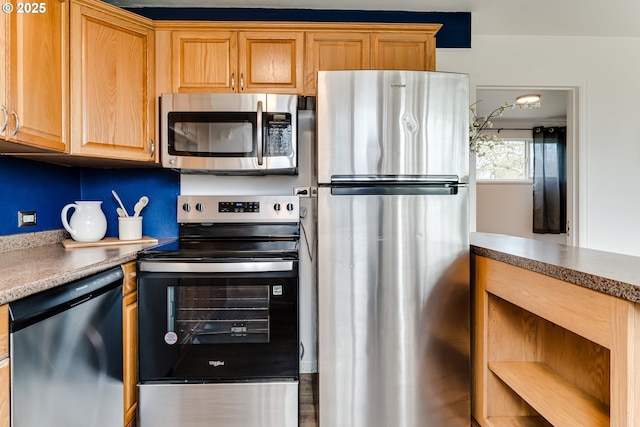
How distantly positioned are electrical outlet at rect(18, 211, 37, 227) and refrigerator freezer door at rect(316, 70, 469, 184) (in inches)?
61.6

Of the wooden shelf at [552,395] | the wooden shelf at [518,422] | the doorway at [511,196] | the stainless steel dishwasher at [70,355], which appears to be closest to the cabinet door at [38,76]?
the stainless steel dishwasher at [70,355]

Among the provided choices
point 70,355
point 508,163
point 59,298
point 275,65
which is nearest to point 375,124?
point 275,65

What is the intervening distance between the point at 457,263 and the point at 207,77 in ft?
5.52

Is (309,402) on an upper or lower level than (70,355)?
lower

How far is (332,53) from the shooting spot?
2.02 meters

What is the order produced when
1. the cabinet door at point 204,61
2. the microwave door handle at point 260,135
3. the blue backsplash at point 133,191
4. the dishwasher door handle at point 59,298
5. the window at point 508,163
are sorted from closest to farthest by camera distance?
the dishwasher door handle at point 59,298 < the microwave door handle at point 260,135 < the cabinet door at point 204,61 < the blue backsplash at point 133,191 < the window at point 508,163

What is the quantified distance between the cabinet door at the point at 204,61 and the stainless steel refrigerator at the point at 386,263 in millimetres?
731

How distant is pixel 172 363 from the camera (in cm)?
158

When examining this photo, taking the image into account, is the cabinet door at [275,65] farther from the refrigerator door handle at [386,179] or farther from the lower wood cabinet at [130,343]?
the lower wood cabinet at [130,343]

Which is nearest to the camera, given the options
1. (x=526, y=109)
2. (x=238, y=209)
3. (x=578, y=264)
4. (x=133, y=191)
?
(x=578, y=264)

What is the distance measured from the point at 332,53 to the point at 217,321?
1.59 meters

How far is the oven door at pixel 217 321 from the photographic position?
5.17 ft

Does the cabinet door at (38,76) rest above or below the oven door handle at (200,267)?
above

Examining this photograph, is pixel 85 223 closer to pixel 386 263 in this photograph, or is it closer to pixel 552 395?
pixel 386 263
